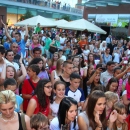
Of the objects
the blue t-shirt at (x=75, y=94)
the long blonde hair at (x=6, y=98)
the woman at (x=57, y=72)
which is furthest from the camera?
the woman at (x=57, y=72)

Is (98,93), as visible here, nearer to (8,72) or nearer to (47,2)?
(8,72)

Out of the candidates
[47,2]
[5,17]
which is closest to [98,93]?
[5,17]

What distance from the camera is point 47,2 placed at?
112ft

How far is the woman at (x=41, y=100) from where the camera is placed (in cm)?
330

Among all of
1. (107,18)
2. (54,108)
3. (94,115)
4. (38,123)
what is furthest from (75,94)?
(107,18)

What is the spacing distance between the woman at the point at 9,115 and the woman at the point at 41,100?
2.20 ft

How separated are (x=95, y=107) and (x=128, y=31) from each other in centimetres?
2040

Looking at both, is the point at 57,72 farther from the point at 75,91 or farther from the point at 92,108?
the point at 92,108

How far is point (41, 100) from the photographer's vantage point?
11.2 ft

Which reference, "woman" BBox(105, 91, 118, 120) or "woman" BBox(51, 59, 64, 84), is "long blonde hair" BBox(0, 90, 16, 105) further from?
"woman" BBox(51, 59, 64, 84)

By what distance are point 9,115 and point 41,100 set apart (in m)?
0.94

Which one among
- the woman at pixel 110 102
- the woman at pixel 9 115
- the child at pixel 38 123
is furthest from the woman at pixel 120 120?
the woman at pixel 9 115

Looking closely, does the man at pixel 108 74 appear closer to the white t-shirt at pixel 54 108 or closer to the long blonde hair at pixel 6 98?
the white t-shirt at pixel 54 108

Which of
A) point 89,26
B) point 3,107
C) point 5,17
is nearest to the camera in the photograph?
point 3,107
